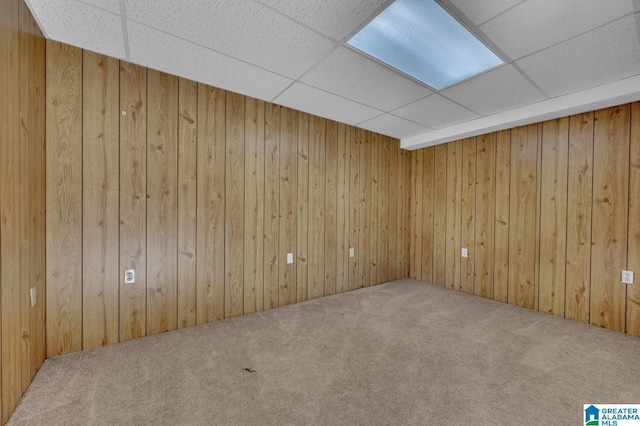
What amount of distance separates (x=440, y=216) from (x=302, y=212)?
2200 mm

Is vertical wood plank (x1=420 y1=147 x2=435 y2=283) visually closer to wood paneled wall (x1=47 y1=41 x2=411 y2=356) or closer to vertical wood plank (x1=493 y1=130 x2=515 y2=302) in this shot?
vertical wood plank (x1=493 y1=130 x2=515 y2=302)

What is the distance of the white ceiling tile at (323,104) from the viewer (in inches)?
103

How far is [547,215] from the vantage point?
117 inches

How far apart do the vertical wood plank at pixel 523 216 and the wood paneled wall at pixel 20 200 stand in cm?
436

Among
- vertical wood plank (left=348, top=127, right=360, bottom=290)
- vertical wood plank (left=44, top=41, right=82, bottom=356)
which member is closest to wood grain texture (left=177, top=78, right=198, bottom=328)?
vertical wood plank (left=44, top=41, right=82, bottom=356)

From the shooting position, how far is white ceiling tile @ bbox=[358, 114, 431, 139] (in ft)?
10.9

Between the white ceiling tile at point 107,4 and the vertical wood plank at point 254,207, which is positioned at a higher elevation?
the white ceiling tile at point 107,4

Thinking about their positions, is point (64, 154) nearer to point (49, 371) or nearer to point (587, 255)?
point (49, 371)

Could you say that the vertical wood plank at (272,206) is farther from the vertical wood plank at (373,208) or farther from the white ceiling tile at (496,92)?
the white ceiling tile at (496,92)

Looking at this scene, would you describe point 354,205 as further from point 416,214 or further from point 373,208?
point 416,214

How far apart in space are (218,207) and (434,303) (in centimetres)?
271

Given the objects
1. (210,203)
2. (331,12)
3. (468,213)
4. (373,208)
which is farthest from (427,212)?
(331,12)

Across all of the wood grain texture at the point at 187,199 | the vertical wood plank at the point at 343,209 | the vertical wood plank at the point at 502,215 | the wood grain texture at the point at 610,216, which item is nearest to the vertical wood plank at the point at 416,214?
the vertical wood plank at the point at 502,215

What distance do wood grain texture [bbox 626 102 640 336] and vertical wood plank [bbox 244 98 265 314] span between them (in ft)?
11.5
